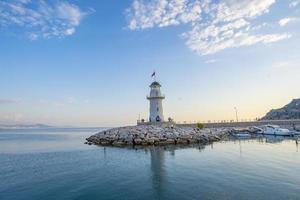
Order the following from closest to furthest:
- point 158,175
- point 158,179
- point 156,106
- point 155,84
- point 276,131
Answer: point 158,179, point 158,175, point 276,131, point 156,106, point 155,84

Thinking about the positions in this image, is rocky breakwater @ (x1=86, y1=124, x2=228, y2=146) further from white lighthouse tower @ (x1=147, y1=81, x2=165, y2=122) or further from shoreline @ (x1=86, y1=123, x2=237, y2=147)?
white lighthouse tower @ (x1=147, y1=81, x2=165, y2=122)

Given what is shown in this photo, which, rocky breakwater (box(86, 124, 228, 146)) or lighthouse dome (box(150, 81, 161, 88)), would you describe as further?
lighthouse dome (box(150, 81, 161, 88))

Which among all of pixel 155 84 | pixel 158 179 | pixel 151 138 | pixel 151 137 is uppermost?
pixel 155 84

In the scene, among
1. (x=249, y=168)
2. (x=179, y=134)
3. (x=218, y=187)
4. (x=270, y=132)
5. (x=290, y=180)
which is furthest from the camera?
(x=270, y=132)

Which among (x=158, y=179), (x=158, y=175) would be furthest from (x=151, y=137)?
(x=158, y=179)

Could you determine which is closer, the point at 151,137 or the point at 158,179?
the point at 158,179

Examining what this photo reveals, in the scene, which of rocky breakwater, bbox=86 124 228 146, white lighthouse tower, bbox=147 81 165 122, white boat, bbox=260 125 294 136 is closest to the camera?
rocky breakwater, bbox=86 124 228 146

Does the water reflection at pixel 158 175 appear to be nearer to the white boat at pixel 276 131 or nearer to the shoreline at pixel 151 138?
the shoreline at pixel 151 138

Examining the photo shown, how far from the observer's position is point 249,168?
917 inches

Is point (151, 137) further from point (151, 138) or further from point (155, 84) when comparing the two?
point (155, 84)

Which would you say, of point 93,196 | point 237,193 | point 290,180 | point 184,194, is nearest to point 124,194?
point 93,196

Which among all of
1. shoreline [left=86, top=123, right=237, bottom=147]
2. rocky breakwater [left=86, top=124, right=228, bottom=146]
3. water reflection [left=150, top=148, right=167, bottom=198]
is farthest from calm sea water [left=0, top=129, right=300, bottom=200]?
rocky breakwater [left=86, top=124, right=228, bottom=146]

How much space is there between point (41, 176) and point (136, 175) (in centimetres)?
832

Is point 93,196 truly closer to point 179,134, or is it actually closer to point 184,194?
point 184,194
